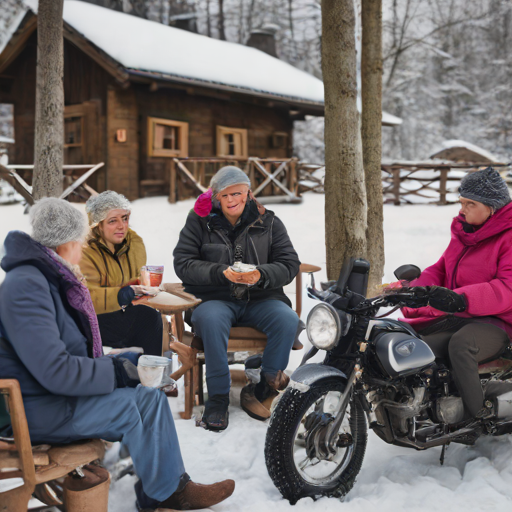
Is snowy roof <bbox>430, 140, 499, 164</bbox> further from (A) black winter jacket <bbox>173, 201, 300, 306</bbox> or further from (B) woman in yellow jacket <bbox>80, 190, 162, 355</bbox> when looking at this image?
(B) woman in yellow jacket <bbox>80, 190, 162, 355</bbox>

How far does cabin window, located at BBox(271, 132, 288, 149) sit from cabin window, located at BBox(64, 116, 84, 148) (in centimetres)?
598

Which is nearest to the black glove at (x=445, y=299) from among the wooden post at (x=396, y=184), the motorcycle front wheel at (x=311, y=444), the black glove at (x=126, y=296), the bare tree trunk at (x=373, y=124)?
the motorcycle front wheel at (x=311, y=444)

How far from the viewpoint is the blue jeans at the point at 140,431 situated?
7.07 ft

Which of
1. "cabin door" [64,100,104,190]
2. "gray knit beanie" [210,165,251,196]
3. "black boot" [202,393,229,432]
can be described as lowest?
"black boot" [202,393,229,432]

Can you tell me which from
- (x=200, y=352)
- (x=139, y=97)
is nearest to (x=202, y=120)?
(x=139, y=97)

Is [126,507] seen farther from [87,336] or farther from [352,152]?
[352,152]

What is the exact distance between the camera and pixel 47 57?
570 cm

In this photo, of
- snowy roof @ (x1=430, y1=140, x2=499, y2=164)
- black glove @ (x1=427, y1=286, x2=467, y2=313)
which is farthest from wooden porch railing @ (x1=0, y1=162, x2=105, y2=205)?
snowy roof @ (x1=430, y1=140, x2=499, y2=164)

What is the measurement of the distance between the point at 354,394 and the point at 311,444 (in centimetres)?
29

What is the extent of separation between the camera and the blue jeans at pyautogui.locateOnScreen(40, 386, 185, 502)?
2.15 metres

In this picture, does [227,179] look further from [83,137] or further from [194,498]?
[83,137]

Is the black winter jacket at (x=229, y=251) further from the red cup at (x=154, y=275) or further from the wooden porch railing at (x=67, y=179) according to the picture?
the wooden porch railing at (x=67, y=179)

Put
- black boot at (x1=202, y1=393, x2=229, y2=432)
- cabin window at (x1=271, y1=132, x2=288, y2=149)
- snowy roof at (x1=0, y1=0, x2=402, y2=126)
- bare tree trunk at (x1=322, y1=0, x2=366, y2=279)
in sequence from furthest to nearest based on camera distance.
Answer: cabin window at (x1=271, y1=132, x2=288, y2=149)
snowy roof at (x1=0, y1=0, x2=402, y2=126)
bare tree trunk at (x1=322, y1=0, x2=366, y2=279)
black boot at (x1=202, y1=393, x2=229, y2=432)

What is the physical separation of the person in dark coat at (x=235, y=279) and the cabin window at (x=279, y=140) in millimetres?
14127
